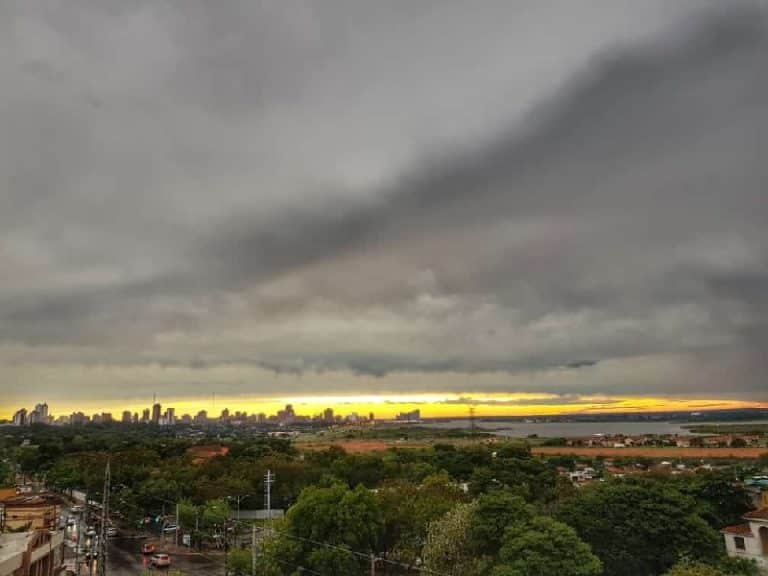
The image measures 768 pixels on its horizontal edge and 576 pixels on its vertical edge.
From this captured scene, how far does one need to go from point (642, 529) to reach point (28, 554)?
101ft

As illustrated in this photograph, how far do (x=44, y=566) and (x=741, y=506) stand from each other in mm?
45353

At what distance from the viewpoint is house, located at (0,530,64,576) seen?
1903 centimetres

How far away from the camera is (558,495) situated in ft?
157

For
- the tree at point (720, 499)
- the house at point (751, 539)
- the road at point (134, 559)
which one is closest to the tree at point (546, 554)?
the house at point (751, 539)

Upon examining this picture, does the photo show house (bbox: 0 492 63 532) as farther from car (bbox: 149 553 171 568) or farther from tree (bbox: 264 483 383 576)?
tree (bbox: 264 483 383 576)

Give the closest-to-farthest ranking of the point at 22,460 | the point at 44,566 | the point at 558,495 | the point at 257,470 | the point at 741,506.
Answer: the point at 44,566
the point at 741,506
the point at 558,495
the point at 257,470
the point at 22,460

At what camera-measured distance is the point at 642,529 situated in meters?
32.0

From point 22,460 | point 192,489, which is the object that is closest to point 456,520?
point 192,489

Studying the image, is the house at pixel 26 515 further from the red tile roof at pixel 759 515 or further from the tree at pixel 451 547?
the red tile roof at pixel 759 515

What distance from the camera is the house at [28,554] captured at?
62.4ft

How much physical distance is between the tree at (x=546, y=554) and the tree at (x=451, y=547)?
3414 millimetres

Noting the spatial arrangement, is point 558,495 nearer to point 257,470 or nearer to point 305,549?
point 305,549

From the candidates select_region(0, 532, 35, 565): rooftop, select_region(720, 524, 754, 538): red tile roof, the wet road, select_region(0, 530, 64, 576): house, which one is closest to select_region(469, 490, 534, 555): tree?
select_region(720, 524, 754, 538): red tile roof

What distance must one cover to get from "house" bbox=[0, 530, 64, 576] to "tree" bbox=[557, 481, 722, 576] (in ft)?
93.3
